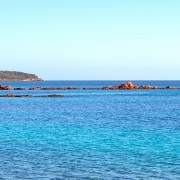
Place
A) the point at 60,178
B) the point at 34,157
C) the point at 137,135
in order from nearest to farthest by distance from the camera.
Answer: the point at 60,178 → the point at 34,157 → the point at 137,135

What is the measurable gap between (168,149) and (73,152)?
6.78m

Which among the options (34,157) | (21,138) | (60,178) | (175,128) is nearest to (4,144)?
(21,138)

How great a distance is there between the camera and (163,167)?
1020 inches

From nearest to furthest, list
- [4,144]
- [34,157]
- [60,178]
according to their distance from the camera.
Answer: [60,178] → [34,157] → [4,144]

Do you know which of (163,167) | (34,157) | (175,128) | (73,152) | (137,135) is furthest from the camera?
(175,128)

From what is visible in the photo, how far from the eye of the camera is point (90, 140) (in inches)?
1451

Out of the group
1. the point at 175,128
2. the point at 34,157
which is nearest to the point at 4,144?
the point at 34,157

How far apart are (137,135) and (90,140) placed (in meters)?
5.61

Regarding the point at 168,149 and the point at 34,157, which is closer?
the point at 34,157

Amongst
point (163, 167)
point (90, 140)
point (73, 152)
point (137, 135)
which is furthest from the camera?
point (137, 135)

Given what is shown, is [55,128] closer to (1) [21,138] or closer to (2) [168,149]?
(1) [21,138]

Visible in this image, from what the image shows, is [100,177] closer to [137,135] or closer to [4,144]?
[4,144]

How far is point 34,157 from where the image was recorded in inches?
1147

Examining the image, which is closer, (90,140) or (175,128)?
(90,140)
